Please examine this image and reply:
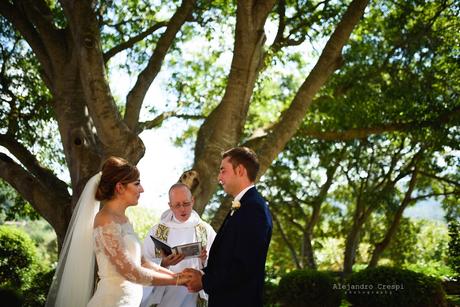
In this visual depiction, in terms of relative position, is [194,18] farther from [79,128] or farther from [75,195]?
[75,195]

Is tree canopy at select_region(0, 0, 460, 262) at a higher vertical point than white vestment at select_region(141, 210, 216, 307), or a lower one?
higher

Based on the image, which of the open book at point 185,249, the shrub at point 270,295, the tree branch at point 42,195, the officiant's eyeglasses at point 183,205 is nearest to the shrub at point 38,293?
the tree branch at point 42,195

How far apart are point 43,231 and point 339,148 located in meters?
47.6

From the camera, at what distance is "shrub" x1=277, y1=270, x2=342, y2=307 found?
36.3 feet

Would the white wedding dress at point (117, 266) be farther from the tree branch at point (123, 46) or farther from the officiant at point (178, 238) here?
the tree branch at point (123, 46)

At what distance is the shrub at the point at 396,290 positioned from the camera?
29.9 feet

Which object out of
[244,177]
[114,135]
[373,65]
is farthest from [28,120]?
[373,65]

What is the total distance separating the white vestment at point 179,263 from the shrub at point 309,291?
6028 millimetres

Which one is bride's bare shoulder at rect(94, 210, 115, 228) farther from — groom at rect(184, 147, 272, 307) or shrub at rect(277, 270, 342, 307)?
shrub at rect(277, 270, 342, 307)

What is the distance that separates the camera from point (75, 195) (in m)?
7.67

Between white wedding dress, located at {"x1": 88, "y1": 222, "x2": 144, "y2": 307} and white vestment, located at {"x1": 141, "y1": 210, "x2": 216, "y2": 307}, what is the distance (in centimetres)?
110

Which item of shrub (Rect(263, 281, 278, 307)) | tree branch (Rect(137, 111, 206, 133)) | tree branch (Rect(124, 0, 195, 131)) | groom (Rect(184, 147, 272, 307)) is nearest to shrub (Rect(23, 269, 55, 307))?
tree branch (Rect(137, 111, 206, 133))

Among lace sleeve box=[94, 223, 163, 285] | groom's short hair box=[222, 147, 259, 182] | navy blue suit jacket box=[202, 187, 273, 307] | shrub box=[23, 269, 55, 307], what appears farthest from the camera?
shrub box=[23, 269, 55, 307]

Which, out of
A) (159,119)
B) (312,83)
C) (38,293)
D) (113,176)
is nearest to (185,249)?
(113,176)
